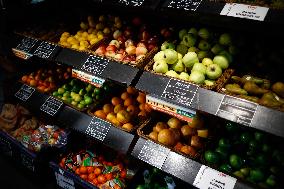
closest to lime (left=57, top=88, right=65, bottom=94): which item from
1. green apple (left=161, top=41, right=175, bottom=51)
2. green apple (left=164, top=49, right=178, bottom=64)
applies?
green apple (left=161, top=41, right=175, bottom=51)

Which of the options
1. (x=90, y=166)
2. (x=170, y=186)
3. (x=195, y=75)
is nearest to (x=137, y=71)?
(x=195, y=75)

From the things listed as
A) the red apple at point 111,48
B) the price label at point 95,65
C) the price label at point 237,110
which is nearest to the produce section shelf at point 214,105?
the price label at point 237,110

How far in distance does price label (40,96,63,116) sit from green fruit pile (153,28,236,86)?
42.3 inches

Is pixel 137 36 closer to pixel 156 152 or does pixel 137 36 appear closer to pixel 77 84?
pixel 77 84

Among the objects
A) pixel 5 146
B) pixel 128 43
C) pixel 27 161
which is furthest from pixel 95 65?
pixel 5 146

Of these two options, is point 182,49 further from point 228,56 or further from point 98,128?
point 98,128

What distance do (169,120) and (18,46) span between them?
5.56ft

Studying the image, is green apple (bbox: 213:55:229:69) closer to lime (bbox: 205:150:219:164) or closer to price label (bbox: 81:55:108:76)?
lime (bbox: 205:150:219:164)

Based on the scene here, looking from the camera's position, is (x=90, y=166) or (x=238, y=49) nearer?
(x=238, y=49)

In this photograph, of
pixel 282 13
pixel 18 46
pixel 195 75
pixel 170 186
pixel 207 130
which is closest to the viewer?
pixel 282 13

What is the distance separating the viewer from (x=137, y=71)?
7.17ft

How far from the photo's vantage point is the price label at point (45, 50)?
2740 mm

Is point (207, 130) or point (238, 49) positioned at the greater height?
point (238, 49)

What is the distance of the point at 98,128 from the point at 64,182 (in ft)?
2.75
